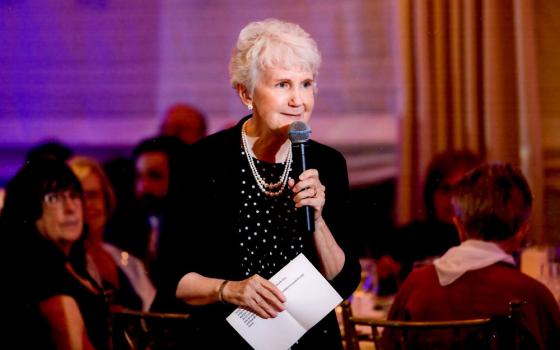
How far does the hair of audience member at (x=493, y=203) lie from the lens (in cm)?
284

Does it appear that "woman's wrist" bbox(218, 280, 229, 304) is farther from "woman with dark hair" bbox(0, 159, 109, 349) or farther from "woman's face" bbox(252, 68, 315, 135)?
"woman with dark hair" bbox(0, 159, 109, 349)

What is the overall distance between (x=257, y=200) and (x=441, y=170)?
225 cm

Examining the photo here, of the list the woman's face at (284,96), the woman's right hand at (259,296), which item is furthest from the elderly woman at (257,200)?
the woman's right hand at (259,296)

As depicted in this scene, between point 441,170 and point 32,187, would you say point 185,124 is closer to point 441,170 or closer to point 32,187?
point 441,170

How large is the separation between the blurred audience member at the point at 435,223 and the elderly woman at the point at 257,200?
2020 mm

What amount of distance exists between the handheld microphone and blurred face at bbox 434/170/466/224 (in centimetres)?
236

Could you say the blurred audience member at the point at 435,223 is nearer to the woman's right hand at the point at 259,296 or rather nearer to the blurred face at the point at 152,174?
the blurred face at the point at 152,174

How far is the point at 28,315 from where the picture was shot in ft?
9.78

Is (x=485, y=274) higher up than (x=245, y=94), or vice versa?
(x=245, y=94)

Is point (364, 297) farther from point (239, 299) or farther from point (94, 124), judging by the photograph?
point (94, 124)

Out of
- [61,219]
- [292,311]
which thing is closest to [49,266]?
[61,219]

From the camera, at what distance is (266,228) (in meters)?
2.19

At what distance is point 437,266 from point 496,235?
0.69ft

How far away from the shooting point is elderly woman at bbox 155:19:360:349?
2.08 metres
